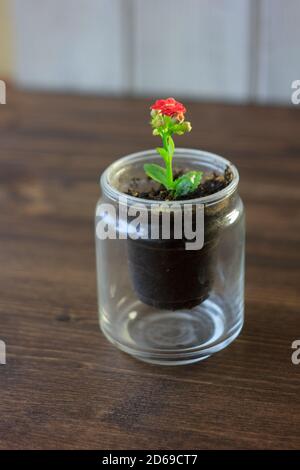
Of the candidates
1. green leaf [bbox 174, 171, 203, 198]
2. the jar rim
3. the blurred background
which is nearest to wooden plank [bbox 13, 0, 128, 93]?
the blurred background

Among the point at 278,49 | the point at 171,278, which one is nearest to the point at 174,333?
the point at 171,278

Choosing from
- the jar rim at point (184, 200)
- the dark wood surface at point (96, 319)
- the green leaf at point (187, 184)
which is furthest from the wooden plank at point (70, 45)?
the green leaf at point (187, 184)

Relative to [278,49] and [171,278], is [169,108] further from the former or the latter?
[278,49]

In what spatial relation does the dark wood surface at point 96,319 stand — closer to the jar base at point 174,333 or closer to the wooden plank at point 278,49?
the jar base at point 174,333

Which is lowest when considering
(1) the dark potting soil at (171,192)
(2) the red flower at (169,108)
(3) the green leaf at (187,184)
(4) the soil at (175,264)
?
(4) the soil at (175,264)

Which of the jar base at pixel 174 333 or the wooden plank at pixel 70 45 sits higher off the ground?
the wooden plank at pixel 70 45

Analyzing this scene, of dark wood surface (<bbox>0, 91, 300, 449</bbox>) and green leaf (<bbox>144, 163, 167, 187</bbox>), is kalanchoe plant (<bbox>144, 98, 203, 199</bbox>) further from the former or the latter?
dark wood surface (<bbox>0, 91, 300, 449</bbox>)
